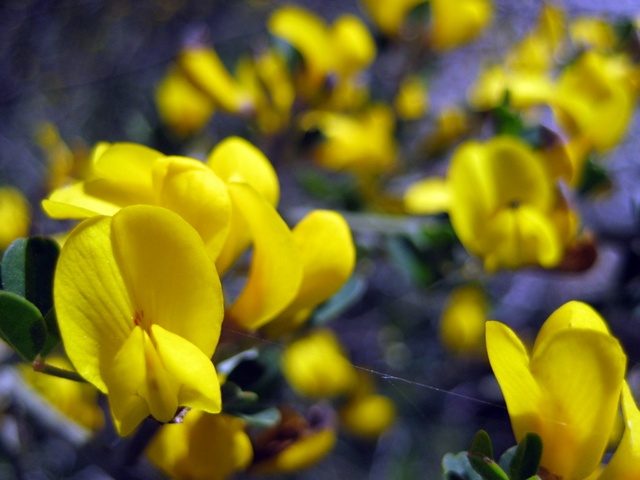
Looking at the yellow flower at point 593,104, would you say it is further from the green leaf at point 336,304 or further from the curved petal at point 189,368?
the curved petal at point 189,368

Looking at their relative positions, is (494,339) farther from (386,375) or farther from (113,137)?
(113,137)

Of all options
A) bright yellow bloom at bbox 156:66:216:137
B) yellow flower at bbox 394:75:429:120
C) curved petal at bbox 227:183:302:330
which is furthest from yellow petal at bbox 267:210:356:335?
yellow flower at bbox 394:75:429:120

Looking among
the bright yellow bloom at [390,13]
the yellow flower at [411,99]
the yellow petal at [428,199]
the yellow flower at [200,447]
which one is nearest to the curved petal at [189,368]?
the yellow flower at [200,447]

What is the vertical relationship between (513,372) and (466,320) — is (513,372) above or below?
Answer: above

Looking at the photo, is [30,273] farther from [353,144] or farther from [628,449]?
[353,144]

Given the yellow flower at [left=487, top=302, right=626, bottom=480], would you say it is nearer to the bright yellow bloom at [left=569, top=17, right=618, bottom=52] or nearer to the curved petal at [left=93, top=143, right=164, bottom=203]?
the curved petal at [left=93, top=143, right=164, bottom=203]

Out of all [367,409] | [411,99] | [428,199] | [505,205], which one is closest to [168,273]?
[505,205]
